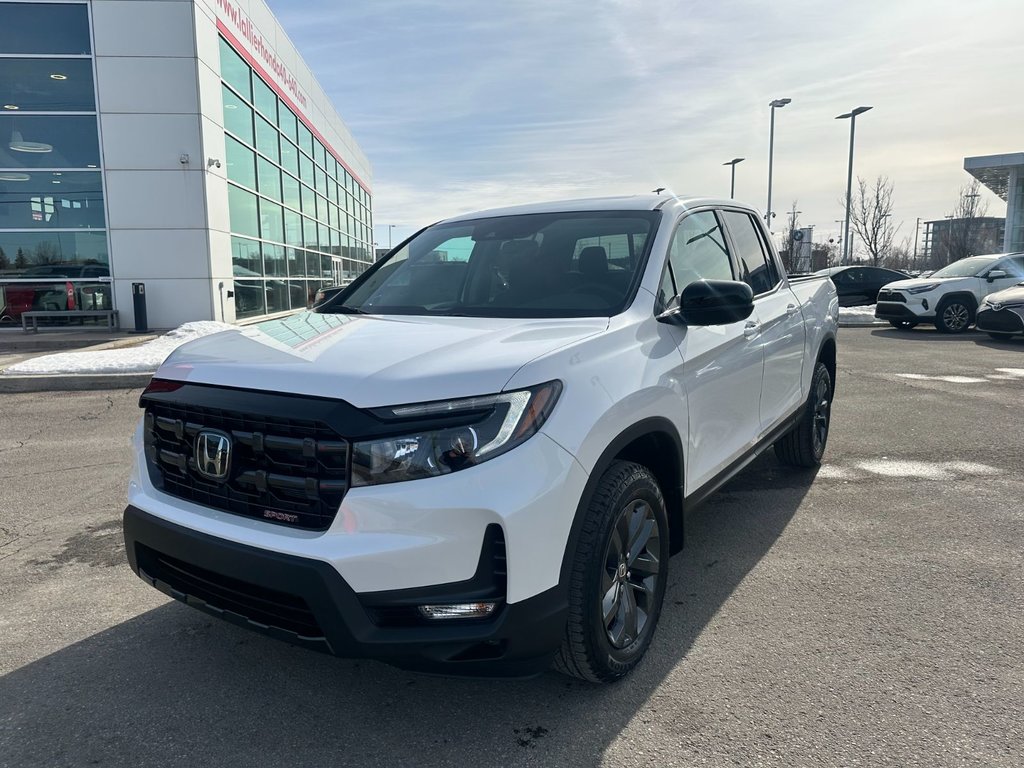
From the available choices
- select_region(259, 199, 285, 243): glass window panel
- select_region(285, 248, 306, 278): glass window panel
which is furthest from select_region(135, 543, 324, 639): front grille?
select_region(285, 248, 306, 278): glass window panel

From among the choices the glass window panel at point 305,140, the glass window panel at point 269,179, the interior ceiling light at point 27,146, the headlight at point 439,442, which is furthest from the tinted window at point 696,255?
the glass window panel at point 305,140

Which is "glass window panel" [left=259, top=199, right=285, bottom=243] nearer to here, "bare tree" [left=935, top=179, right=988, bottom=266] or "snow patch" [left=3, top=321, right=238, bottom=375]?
"snow patch" [left=3, top=321, right=238, bottom=375]

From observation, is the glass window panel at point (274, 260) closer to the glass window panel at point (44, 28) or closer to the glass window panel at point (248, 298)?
the glass window panel at point (248, 298)

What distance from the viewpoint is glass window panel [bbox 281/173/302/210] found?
69.9 ft

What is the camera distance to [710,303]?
298cm

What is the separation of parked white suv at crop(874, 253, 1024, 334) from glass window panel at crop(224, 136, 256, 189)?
49.8ft

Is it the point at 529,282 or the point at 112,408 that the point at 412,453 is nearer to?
the point at 529,282

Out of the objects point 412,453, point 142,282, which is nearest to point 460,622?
point 412,453

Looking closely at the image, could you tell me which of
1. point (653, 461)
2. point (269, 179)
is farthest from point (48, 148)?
point (653, 461)

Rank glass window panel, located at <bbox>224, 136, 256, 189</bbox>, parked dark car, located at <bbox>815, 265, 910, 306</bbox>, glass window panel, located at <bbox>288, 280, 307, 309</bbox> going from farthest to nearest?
glass window panel, located at <bbox>288, 280, 307, 309</bbox> < parked dark car, located at <bbox>815, 265, 910, 306</bbox> < glass window panel, located at <bbox>224, 136, 256, 189</bbox>

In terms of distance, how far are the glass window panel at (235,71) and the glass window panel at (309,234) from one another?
5457 mm

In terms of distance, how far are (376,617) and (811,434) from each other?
13.3 ft

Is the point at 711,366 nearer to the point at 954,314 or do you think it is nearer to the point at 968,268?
the point at 954,314

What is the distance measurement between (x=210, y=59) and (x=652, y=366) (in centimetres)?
1611
